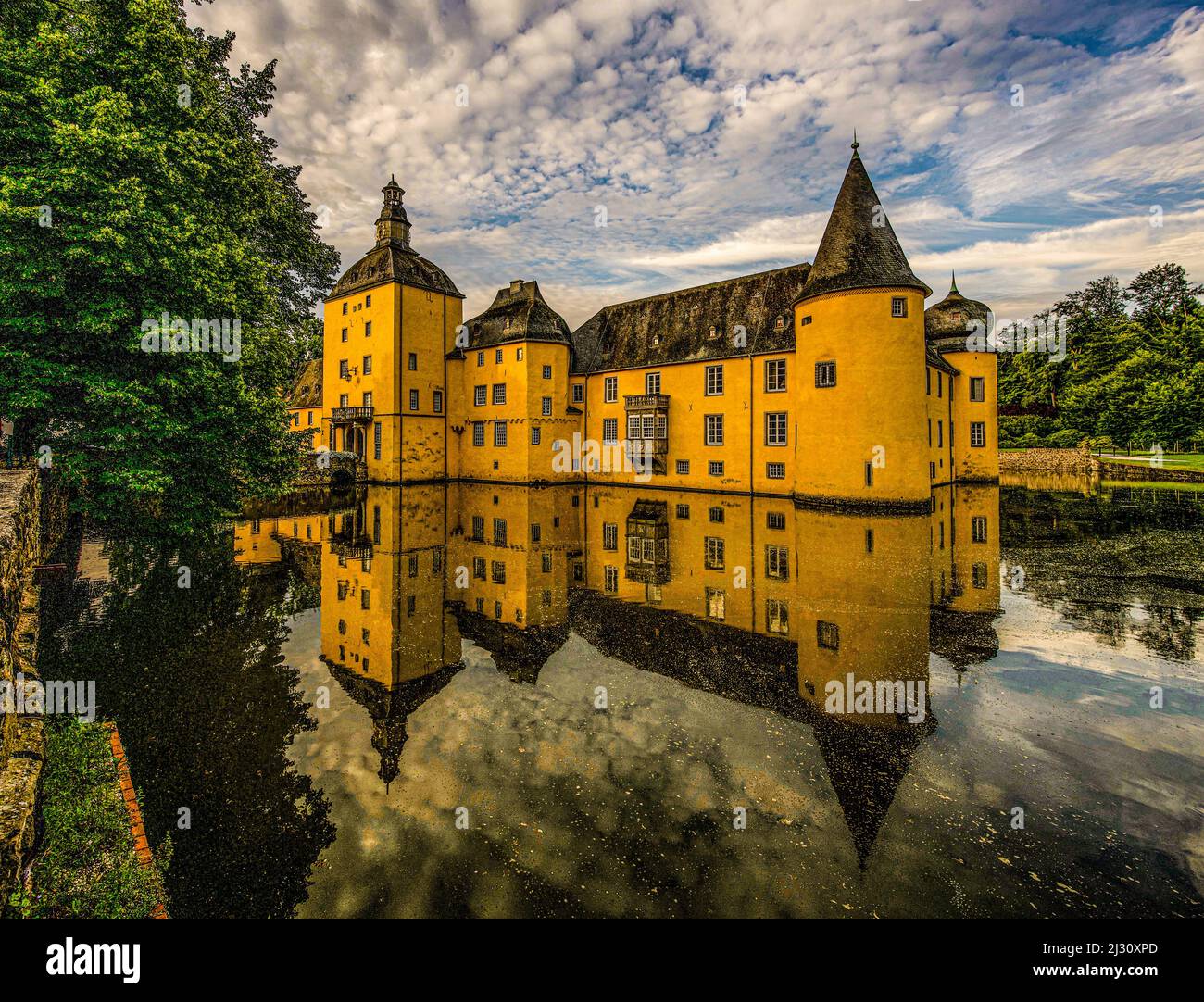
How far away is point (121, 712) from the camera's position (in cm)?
575

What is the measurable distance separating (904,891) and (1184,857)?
85.5 inches

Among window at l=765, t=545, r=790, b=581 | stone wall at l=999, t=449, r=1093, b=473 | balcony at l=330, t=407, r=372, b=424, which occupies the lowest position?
window at l=765, t=545, r=790, b=581

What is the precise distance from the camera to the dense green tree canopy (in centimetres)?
1045

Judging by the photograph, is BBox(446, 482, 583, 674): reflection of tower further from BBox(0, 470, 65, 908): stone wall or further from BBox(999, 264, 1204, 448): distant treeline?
BBox(999, 264, 1204, 448): distant treeline

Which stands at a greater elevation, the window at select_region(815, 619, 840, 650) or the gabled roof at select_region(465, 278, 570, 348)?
the gabled roof at select_region(465, 278, 570, 348)

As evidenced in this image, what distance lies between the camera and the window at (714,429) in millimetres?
28350

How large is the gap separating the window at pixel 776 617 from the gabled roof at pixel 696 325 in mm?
18866

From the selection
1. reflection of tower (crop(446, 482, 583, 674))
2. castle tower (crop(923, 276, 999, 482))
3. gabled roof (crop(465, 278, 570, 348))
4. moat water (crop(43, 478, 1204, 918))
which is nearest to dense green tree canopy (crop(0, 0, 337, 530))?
moat water (crop(43, 478, 1204, 918))

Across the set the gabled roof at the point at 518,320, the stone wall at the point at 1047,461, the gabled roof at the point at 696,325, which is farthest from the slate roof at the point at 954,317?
the gabled roof at the point at 518,320

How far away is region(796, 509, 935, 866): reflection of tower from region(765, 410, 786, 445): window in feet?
40.5

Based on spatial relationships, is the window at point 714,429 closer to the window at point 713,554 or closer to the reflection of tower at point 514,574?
the reflection of tower at point 514,574

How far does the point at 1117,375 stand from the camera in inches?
1737

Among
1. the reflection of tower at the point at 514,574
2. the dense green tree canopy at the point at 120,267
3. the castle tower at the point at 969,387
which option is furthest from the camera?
the castle tower at the point at 969,387

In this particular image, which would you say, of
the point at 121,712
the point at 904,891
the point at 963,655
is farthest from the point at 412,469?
the point at 904,891
